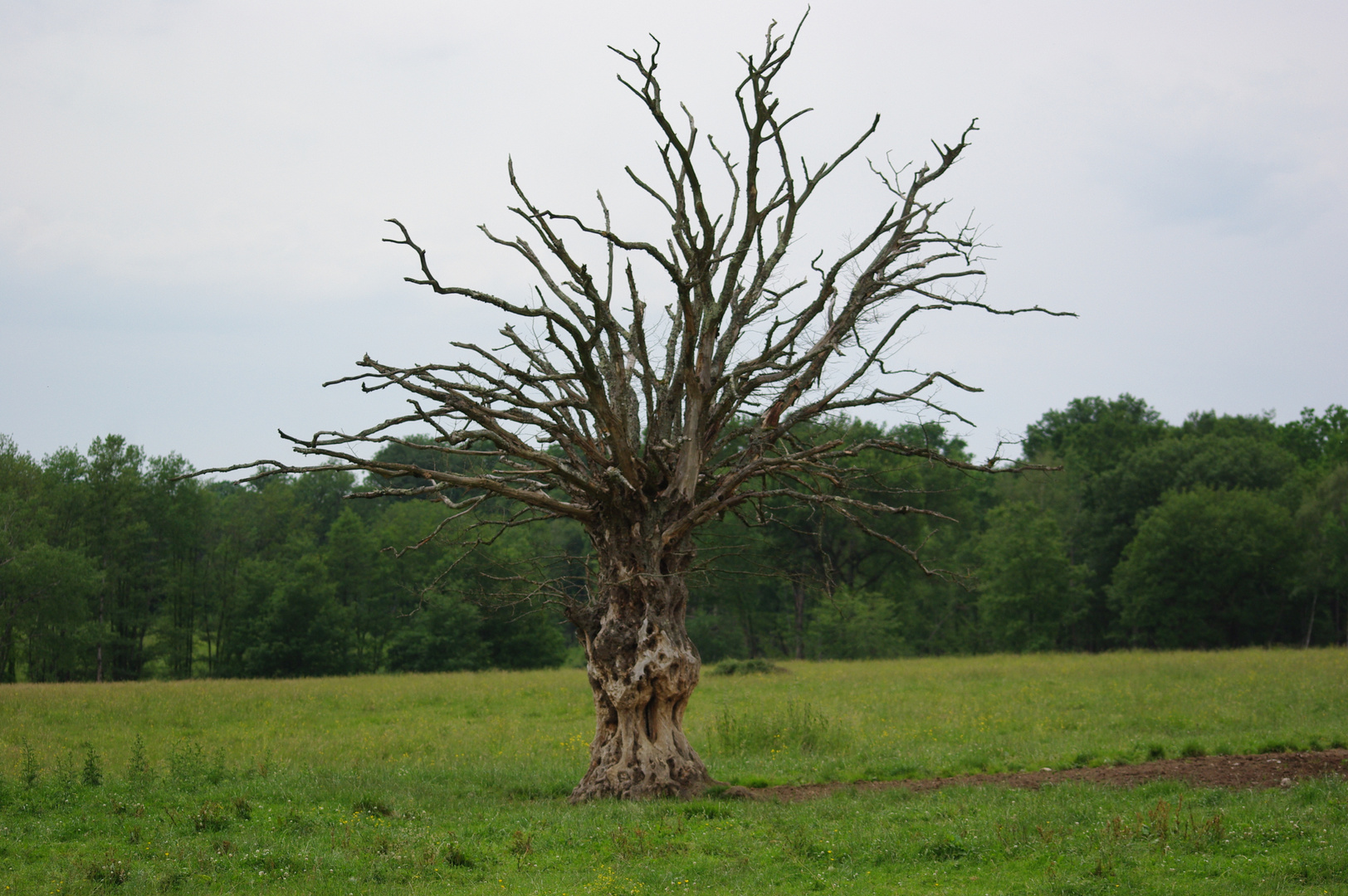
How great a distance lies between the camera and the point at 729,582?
43.3 meters

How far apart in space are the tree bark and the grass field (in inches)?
24.4

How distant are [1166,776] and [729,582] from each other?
104 feet

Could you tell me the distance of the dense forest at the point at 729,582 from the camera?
4809 centimetres

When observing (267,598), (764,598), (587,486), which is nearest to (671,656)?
(587,486)

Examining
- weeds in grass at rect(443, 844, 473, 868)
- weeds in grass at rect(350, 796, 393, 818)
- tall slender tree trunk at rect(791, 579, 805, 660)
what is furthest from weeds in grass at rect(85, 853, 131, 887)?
tall slender tree trunk at rect(791, 579, 805, 660)

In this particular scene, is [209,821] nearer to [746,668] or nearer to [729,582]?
[746,668]

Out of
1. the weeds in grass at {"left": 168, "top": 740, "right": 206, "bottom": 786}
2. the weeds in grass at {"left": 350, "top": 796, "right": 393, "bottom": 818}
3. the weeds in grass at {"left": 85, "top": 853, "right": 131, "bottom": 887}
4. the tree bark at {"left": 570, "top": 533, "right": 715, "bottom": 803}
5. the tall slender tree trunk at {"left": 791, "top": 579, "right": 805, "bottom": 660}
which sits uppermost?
the tree bark at {"left": 570, "top": 533, "right": 715, "bottom": 803}

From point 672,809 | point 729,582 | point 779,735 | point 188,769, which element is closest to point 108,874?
point 672,809

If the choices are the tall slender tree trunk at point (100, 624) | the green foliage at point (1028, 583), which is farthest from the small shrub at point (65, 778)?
the green foliage at point (1028, 583)

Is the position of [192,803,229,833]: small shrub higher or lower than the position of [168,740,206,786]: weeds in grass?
higher

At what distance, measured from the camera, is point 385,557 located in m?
55.5

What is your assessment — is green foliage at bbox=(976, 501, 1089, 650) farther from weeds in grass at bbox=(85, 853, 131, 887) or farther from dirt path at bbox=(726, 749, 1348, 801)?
weeds in grass at bbox=(85, 853, 131, 887)

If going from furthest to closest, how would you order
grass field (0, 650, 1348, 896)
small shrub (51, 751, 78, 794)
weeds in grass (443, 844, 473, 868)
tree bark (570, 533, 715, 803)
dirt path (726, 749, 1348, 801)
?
small shrub (51, 751, 78, 794)
dirt path (726, 749, 1348, 801)
tree bark (570, 533, 715, 803)
weeds in grass (443, 844, 473, 868)
grass field (0, 650, 1348, 896)

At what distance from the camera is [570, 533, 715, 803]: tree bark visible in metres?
10.8
